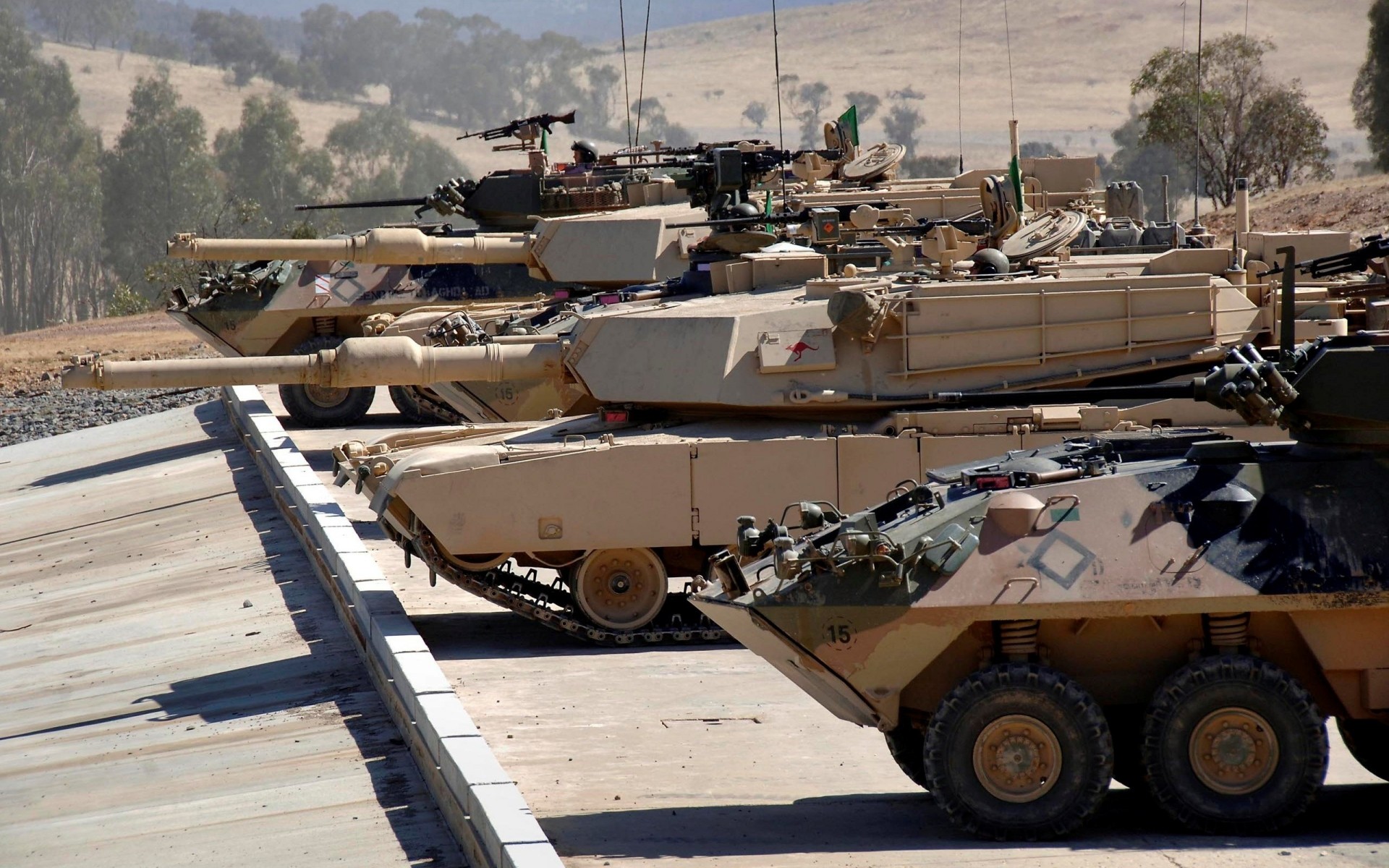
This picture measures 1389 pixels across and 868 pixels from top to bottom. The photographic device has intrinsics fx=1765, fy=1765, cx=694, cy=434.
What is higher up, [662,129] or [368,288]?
[662,129]

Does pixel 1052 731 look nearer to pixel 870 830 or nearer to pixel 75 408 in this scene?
pixel 870 830

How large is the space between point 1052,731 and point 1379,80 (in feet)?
123

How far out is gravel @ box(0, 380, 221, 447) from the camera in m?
26.0

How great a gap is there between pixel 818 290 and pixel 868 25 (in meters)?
119

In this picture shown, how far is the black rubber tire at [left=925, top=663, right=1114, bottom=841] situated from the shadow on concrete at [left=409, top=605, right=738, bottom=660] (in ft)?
14.2

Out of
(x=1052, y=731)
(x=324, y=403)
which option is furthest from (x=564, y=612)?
(x=324, y=403)

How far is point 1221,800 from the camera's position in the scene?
7.90 meters

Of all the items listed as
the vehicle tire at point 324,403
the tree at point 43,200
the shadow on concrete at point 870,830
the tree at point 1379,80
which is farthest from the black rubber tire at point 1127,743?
the tree at point 43,200

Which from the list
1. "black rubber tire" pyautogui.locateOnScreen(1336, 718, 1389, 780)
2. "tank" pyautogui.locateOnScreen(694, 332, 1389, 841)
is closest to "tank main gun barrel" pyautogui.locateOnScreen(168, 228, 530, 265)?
"tank" pyautogui.locateOnScreen(694, 332, 1389, 841)

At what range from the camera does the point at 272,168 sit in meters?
73.5

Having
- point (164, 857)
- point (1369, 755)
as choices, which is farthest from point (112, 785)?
point (1369, 755)

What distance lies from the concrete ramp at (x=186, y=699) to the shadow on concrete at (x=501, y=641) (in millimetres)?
678

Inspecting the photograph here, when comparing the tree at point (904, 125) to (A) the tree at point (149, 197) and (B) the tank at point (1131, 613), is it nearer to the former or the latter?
(A) the tree at point (149, 197)

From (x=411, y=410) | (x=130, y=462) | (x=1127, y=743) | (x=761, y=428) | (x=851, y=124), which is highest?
(x=851, y=124)
